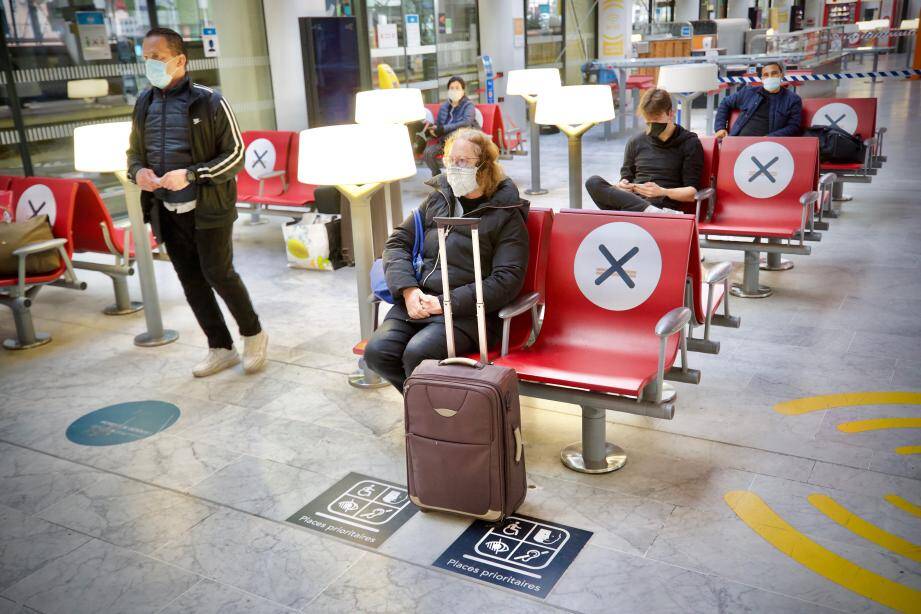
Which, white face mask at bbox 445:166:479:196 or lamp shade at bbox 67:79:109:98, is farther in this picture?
lamp shade at bbox 67:79:109:98

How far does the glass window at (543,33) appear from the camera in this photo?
695 inches

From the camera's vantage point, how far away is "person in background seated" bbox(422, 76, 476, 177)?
33.4 feet

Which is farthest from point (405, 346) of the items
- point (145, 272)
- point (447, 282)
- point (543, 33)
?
point (543, 33)

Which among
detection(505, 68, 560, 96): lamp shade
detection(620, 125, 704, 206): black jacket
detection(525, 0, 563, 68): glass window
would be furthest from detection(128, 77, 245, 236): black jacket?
detection(525, 0, 563, 68): glass window

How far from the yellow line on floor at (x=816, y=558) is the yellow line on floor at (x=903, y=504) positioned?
47 cm

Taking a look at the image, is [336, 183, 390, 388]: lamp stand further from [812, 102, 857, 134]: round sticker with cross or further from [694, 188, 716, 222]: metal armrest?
[812, 102, 857, 134]: round sticker with cross

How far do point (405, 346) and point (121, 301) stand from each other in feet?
11.4

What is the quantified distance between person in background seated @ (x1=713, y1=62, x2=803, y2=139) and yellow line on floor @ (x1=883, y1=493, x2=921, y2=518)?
4.99 meters

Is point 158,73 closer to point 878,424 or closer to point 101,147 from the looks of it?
point 101,147

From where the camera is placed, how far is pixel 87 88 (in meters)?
9.39

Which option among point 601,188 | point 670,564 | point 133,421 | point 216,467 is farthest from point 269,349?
point 670,564

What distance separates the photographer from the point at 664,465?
3.78 m

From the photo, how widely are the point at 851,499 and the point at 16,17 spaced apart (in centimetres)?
881

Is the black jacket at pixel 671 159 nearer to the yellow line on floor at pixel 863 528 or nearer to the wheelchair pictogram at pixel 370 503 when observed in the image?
A: the yellow line on floor at pixel 863 528
